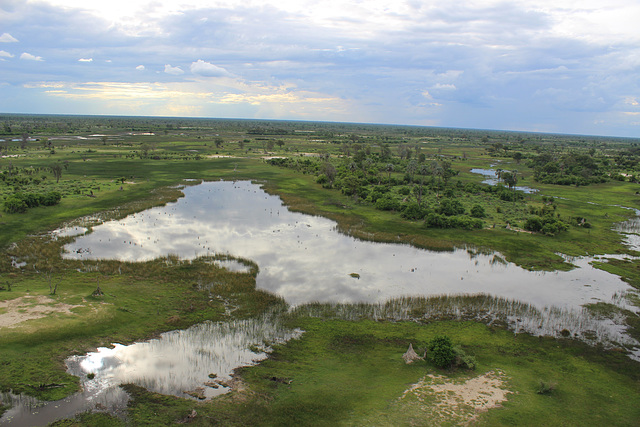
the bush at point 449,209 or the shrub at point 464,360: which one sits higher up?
the bush at point 449,209

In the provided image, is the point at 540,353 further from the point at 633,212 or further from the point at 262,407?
the point at 633,212

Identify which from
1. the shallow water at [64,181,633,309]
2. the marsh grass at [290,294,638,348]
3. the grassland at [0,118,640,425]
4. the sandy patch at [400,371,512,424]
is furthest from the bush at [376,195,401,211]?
the sandy patch at [400,371,512,424]

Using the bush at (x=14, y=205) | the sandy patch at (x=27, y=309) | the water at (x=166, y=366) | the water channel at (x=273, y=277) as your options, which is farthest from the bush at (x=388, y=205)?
the bush at (x=14, y=205)

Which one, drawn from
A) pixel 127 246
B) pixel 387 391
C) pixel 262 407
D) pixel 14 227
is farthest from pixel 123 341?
pixel 14 227

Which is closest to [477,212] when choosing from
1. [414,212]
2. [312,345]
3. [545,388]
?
[414,212]

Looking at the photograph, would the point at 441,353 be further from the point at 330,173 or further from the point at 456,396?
the point at 330,173

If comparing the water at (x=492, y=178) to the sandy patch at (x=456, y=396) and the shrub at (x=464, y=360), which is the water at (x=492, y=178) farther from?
the sandy patch at (x=456, y=396)
